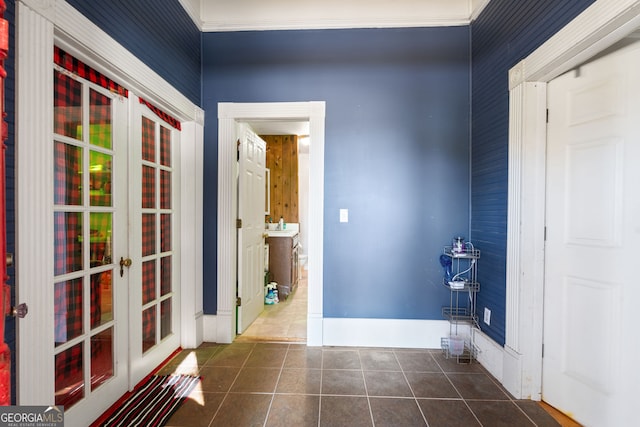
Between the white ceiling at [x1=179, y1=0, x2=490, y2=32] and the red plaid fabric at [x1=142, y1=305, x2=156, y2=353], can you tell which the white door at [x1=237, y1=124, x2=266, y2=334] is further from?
the white ceiling at [x1=179, y1=0, x2=490, y2=32]

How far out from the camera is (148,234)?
2.05 metres

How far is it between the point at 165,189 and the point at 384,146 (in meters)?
1.91

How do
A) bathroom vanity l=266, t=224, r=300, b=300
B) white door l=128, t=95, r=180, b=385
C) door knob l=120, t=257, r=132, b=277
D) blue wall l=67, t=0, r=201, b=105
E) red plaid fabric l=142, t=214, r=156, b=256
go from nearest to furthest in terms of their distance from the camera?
blue wall l=67, t=0, r=201, b=105 → door knob l=120, t=257, r=132, b=277 → white door l=128, t=95, r=180, b=385 → red plaid fabric l=142, t=214, r=156, b=256 → bathroom vanity l=266, t=224, r=300, b=300

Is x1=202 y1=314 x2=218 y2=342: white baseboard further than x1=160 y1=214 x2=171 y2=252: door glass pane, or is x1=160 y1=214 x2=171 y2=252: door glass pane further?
x1=202 y1=314 x2=218 y2=342: white baseboard

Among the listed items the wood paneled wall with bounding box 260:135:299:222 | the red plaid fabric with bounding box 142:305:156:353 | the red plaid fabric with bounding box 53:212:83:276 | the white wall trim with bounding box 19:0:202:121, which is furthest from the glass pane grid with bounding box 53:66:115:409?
the wood paneled wall with bounding box 260:135:299:222

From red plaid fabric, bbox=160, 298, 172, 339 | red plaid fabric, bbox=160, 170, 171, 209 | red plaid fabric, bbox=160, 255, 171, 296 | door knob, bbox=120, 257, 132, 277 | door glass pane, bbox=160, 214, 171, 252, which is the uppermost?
red plaid fabric, bbox=160, 170, 171, 209

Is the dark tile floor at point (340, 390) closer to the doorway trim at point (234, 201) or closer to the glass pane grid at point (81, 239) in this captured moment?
the doorway trim at point (234, 201)

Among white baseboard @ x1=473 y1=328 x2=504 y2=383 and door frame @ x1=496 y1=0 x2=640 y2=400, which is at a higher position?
door frame @ x1=496 y1=0 x2=640 y2=400

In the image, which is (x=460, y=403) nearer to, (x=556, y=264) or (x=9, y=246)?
(x=556, y=264)

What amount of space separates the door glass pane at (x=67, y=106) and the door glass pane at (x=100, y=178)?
0.15 metres

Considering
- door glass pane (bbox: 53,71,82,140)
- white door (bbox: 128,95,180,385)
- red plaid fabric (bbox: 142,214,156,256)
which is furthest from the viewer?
red plaid fabric (bbox: 142,214,156,256)

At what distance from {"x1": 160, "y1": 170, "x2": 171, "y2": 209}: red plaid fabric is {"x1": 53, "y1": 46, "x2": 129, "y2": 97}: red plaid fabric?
651 millimetres

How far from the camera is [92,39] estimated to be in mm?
1459

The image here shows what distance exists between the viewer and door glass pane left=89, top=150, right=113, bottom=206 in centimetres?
159
